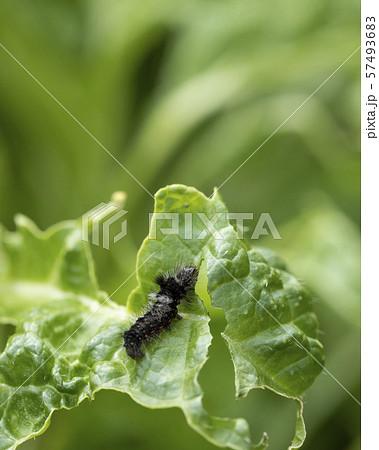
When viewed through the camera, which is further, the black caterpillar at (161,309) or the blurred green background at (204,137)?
the blurred green background at (204,137)

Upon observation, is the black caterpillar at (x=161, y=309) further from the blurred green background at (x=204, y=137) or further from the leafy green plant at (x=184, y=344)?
the blurred green background at (x=204, y=137)

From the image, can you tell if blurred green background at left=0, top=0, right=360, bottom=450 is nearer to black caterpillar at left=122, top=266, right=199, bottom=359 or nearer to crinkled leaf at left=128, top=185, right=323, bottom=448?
black caterpillar at left=122, top=266, right=199, bottom=359

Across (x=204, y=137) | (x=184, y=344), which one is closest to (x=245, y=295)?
(x=184, y=344)

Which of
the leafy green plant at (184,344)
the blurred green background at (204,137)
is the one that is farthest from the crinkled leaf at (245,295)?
the blurred green background at (204,137)

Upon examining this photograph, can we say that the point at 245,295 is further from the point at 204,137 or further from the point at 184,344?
the point at 204,137

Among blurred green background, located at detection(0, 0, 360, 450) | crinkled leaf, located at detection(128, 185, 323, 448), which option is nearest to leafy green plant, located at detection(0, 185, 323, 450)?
crinkled leaf, located at detection(128, 185, 323, 448)

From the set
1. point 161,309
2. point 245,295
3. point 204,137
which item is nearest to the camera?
point 245,295
